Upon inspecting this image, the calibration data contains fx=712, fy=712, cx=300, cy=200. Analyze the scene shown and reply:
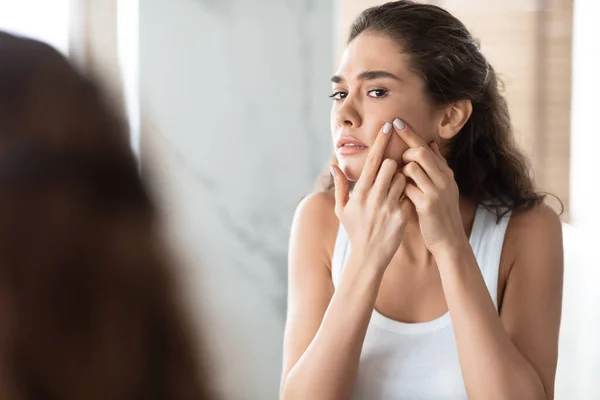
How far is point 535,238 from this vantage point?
1.16m

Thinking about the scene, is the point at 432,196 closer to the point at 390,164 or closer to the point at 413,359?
the point at 390,164

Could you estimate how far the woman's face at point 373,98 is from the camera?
113 cm

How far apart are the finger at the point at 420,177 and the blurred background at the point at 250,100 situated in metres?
0.66

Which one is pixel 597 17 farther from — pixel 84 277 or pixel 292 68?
pixel 84 277

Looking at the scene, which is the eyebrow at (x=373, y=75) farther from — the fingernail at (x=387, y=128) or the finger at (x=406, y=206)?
the finger at (x=406, y=206)

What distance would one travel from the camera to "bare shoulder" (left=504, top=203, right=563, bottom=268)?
45.4 inches

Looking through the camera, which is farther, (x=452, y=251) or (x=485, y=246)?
(x=485, y=246)

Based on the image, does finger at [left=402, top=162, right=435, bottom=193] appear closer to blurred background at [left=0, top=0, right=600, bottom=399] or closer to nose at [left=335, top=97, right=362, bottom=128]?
nose at [left=335, top=97, right=362, bottom=128]

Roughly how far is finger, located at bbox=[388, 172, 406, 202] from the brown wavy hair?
0.16 meters

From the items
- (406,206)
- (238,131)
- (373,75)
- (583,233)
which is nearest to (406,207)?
(406,206)

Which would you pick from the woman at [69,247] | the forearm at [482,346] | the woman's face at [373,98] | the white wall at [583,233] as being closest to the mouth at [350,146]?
the woman's face at [373,98]

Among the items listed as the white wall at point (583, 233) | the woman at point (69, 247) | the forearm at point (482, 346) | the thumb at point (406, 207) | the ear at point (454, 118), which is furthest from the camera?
the white wall at point (583, 233)

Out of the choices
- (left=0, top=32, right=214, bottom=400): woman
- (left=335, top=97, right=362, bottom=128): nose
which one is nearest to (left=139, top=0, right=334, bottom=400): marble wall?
(left=335, top=97, right=362, bottom=128): nose

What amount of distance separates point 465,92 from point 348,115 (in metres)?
0.23
